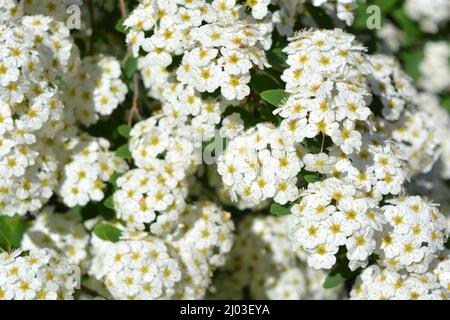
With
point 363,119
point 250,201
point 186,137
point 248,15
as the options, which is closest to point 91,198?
point 186,137

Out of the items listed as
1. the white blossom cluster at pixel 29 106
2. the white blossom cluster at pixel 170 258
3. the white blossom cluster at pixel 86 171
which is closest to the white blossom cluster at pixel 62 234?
the white blossom cluster at pixel 170 258

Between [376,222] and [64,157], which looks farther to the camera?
[64,157]

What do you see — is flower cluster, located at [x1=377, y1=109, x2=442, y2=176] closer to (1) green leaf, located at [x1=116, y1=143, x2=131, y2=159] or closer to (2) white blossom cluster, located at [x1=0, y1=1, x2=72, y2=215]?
(1) green leaf, located at [x1=116, y1=143, x2=131, y2=159]

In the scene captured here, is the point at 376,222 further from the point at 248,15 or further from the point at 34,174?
the point at 34,174

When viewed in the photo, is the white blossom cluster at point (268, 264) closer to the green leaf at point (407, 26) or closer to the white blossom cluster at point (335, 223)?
the white blossom cluster at point (335, 223)

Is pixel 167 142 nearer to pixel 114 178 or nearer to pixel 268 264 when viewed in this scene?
pixel 114 178

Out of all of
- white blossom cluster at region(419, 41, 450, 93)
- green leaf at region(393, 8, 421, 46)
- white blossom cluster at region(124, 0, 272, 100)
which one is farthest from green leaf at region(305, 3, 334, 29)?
white blossom cluster at region(419, 41, 450, 93)
